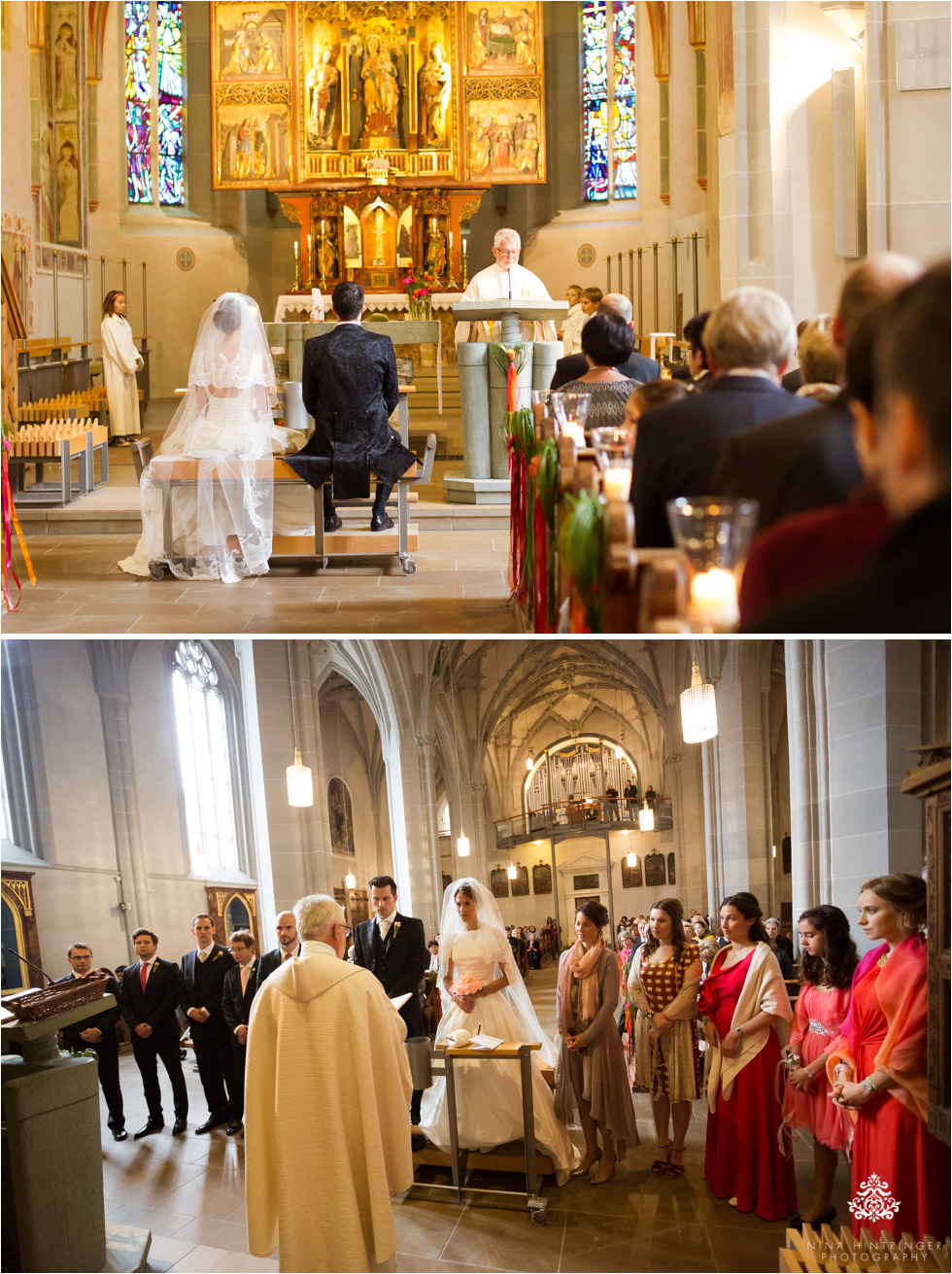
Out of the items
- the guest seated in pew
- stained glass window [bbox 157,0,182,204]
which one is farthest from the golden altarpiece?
the guest seated in pew

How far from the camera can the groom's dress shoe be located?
16.8ft

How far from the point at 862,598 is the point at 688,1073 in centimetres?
315

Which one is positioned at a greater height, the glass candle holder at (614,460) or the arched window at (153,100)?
the arched window at (153,100)

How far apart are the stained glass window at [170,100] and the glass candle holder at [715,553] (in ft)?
54.4

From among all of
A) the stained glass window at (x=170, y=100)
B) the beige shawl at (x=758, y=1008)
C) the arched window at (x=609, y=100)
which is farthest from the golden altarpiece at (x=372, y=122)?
the beige shawl at (x=758, y=1008)

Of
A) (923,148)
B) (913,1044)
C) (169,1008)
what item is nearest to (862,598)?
(913,1044)

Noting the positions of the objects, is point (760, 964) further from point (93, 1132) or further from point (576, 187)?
point (576, 187)

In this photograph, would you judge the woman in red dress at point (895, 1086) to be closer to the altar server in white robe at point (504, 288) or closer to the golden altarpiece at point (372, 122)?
the altar server in white robe at point (504, 288)

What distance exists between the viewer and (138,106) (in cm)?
1625

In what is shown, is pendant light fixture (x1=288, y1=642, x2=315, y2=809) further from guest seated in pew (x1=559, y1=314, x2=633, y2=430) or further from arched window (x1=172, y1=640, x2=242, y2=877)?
guest seated in pew (x1=559, y1=314, x2=633, y2=430)

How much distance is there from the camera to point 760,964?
4.29m

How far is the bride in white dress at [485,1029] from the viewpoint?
4.67 metres

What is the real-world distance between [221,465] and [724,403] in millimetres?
3953

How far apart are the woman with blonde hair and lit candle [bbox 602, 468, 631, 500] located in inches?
84.4
